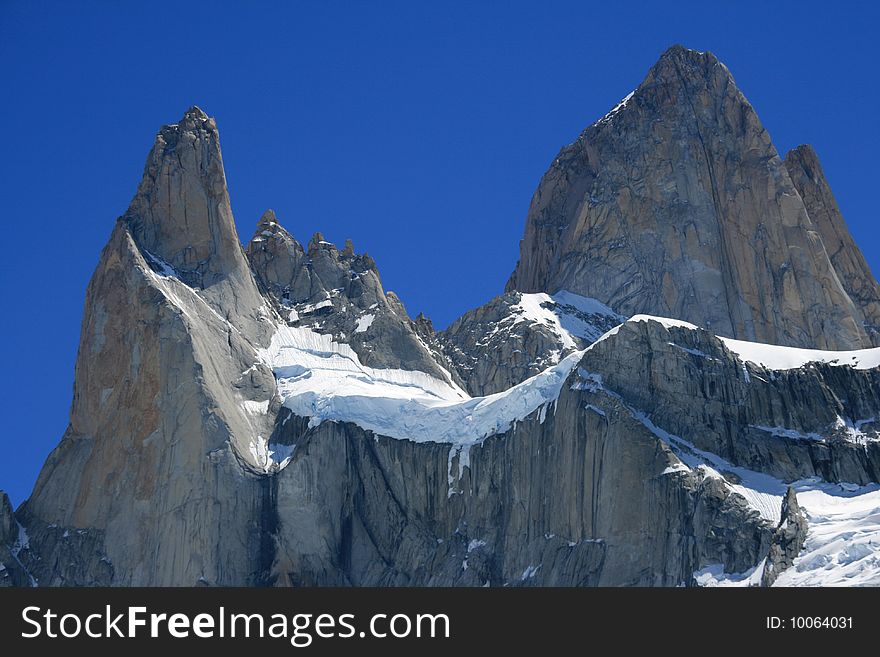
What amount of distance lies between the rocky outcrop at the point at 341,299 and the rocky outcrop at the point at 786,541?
5399 cm

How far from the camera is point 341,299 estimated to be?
628 feet

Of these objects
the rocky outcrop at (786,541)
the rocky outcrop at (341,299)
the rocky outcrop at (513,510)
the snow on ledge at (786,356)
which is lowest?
the rocky outcrop at (786,541)

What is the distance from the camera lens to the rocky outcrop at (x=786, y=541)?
13525cm

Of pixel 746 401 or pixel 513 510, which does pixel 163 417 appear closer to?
pixel 513 510

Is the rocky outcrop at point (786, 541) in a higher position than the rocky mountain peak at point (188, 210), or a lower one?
lower

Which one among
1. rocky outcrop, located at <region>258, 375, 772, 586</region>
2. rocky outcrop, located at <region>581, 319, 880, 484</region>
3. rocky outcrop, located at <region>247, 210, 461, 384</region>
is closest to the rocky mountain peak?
rocky outcrop, located at <region>247, 210, 461, 384</region>

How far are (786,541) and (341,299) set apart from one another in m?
66.0

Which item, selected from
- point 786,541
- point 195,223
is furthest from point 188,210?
point 786,541

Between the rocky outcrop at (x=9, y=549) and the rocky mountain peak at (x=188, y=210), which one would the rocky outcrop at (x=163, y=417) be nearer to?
the rocky mountain peak at (x=188, y=210)

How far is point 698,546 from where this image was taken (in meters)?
141

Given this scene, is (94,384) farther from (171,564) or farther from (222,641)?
(222,641)

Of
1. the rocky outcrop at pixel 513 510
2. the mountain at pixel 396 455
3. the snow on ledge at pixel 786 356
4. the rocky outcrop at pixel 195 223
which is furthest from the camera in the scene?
the rocky outcrop at pixel 195 223

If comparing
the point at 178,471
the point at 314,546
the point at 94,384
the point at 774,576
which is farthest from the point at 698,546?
the point at 94,384

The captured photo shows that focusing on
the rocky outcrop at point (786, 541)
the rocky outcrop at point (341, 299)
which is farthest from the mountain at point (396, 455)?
the rocky outcrop at point (341, 299)
